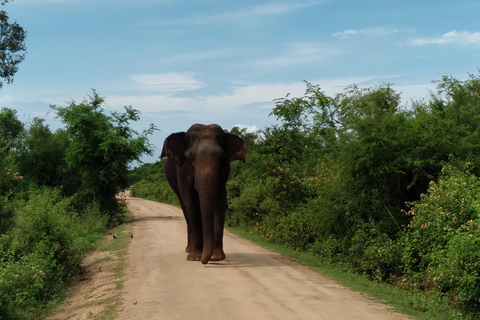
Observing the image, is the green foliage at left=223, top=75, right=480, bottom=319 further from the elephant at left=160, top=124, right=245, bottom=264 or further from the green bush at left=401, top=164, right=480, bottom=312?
the elephant at left=160, top=124, right=245, bottom=264

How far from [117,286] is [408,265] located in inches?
253

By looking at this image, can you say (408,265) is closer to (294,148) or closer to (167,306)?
(167,306)

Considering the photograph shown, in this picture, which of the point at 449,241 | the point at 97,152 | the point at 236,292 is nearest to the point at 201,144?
the point at 236,292

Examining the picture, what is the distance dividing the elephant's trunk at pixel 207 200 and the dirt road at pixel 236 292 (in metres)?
0.45

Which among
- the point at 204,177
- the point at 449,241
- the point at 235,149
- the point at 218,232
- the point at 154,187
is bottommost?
the point at 218,232

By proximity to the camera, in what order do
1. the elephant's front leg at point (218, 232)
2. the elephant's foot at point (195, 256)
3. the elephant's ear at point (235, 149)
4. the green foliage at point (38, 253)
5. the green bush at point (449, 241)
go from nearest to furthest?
the green bush at point (449, 241) → the green foliage at point (38, 253) → the elephant's front leg at point (218, 232) → the elephant's ear at point (235, 149) → the elephant's foot at point (195, 256)

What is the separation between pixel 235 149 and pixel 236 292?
4.50 meters

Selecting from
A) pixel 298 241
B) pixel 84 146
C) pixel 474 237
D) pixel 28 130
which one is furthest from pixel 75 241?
pixel 28 130

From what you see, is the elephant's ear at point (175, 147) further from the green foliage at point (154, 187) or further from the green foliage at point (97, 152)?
the green foliage at point (154, 187)

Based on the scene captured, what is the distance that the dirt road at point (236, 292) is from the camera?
26.1 ft

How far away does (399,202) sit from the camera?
14.7 metres

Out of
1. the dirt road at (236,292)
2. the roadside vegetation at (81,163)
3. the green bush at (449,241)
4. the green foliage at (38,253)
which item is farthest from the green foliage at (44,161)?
the green bush at (449,241)

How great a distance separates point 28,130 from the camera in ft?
112

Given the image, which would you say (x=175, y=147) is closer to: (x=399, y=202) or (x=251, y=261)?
(x=251, y=261)
